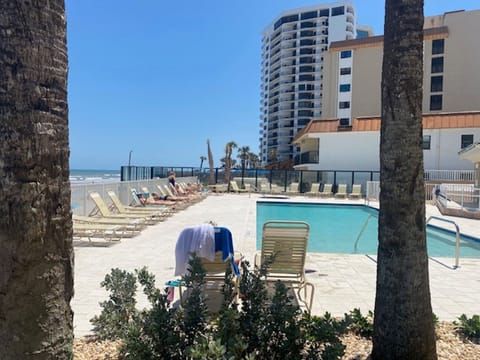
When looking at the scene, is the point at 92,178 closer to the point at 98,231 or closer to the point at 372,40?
the point at 372,40

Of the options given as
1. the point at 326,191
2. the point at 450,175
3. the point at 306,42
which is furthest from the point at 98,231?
the point at 306,42

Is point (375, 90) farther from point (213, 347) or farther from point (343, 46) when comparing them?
point (213, 347)

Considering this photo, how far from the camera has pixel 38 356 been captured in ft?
4.96

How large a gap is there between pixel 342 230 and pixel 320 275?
23.2ft

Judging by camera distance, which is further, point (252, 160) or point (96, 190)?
point (252, 160)

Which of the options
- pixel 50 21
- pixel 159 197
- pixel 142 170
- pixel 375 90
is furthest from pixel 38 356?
pixel 375 90

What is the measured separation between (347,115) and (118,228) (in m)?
40.7

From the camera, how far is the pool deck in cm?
Result: 402

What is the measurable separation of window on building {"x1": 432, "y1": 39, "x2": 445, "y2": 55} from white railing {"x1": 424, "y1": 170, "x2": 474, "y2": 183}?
22.1m

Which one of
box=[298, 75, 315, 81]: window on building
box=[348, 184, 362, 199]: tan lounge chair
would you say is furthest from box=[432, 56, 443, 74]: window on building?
box=[298, 75, 315, 81]: window on building

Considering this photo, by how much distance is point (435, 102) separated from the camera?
38.4 m

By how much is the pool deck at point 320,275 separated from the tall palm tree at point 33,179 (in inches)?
72.4

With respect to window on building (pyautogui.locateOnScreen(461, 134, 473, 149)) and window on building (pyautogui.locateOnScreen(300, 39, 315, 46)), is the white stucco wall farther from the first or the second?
window on building (pyautogui.locateOnScreen(300, 39, 315, 46))

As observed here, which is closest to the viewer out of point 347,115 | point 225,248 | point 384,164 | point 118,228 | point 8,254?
point 8,254
